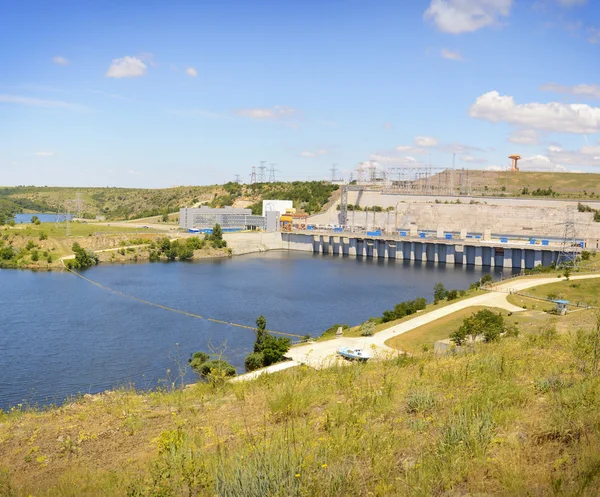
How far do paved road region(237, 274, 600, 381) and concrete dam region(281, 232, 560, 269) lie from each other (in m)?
24.1

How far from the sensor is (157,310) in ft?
122

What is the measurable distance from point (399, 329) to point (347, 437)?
22486 mm

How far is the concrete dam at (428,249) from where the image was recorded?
63.2 m

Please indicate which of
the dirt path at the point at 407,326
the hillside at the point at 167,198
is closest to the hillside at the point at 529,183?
the hillside at the point at 167,198

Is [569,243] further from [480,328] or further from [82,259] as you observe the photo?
[82,259]

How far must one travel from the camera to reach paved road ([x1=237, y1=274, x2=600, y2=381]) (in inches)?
827

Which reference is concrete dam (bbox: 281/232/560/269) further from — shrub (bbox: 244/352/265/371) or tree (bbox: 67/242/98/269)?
shrub (bbox: 244/352/265/371)

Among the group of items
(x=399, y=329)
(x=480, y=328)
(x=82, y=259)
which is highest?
(x=480, y=328)

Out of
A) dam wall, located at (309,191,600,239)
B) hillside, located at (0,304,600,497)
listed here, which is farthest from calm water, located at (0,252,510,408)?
dam wall, located at (309,191,600,239)

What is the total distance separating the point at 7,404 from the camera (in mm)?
19641

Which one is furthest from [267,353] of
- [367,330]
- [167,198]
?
[167,198]

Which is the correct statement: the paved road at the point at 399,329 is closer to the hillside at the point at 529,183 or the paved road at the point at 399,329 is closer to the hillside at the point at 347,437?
the hillside at the point at 347,437

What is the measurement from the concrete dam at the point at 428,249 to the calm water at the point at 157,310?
3813mm

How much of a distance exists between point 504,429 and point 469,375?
2.01 metres
